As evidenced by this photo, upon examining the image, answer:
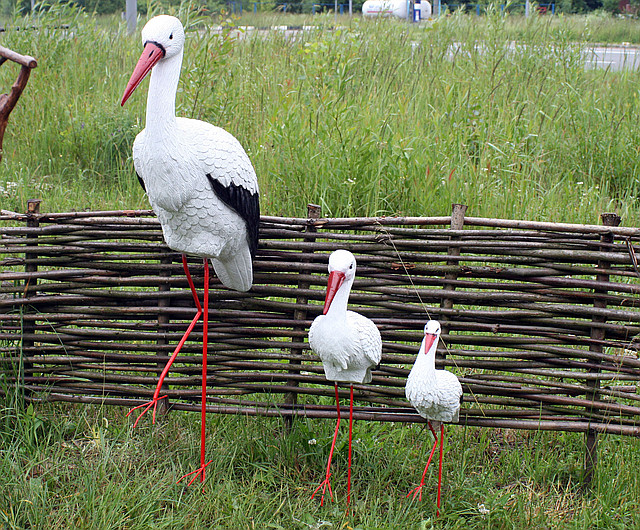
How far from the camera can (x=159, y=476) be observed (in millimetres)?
2547

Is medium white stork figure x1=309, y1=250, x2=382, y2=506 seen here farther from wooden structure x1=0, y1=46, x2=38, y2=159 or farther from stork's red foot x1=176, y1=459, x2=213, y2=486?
wooden structure x1=0, y1=46, x2=38, y2=159

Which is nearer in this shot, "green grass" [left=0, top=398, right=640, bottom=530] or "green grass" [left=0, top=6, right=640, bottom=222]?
"green grass" [left=0, top=398, right=640, bottom=530]

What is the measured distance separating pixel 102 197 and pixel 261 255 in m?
2.25

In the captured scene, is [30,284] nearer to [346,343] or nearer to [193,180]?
[193,180]

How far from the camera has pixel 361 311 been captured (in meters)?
2.79

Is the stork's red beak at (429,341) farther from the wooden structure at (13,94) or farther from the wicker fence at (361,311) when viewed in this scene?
the wooden structure at (13,94)

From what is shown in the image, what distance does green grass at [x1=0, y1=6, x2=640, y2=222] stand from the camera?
4094 millimetres

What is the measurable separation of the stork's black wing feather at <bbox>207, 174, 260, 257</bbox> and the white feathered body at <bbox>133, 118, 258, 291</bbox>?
0.05ft

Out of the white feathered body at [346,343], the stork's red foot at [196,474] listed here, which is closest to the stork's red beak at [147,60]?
the white feathered body at [346,343]

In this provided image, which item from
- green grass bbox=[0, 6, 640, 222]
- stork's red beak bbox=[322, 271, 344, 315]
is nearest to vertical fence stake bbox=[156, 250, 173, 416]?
stork's red beak bbox=[322, 271, 344, 315]

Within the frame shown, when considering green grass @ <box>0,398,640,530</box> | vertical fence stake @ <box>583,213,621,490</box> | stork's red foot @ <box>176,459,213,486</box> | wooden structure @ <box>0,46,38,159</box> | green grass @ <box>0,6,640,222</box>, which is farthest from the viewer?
green grass @ <box>0,6,640,222</box>

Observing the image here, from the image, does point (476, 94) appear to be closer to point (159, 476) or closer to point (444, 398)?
point (444, 398)

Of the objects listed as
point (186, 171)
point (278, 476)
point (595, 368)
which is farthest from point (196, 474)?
point (595, 368)

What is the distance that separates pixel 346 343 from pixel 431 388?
349 mm
